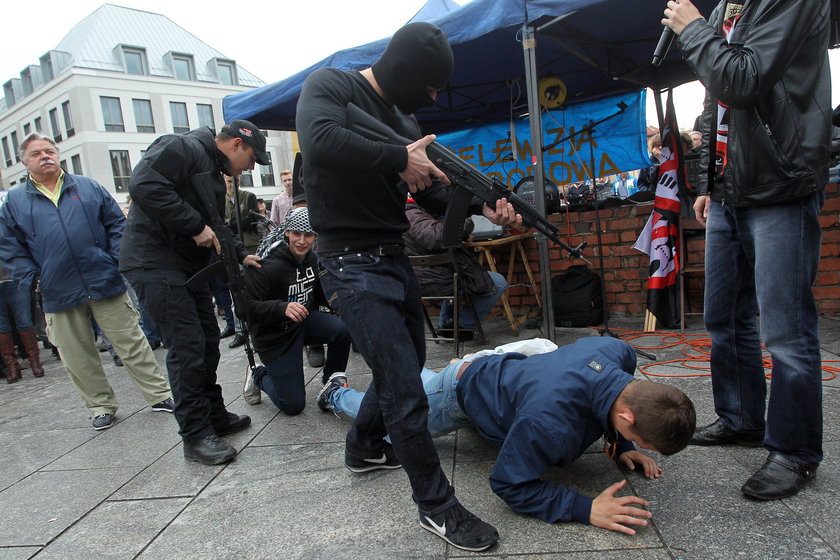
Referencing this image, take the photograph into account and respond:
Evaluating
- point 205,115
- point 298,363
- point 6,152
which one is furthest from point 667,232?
point 6,152

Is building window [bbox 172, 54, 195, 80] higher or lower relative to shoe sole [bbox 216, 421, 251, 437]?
higher

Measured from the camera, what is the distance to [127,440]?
3.19 meters

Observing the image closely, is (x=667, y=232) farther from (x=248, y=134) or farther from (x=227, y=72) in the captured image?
(x=227, y=72)

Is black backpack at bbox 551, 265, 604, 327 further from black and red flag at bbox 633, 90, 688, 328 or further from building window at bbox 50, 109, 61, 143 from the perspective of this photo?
building window at bbox 50, 109, 61, 143

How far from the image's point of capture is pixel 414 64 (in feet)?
5.82

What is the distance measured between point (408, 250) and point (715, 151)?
9.43 ft

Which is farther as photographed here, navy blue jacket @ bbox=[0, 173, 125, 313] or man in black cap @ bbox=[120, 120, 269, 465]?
navy blue jacket @ bbox=[0, 173, 125, 313]

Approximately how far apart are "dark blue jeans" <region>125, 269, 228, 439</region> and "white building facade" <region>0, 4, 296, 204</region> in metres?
30.2

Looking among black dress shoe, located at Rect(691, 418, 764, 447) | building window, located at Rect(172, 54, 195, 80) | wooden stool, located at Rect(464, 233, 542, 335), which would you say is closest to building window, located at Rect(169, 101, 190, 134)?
building window, located at Rect(172, 54, 195, 80)

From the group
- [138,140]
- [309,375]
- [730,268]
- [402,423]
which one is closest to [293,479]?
[402,423]

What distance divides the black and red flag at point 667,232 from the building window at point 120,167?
3195 cm

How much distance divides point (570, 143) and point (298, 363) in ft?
16.4

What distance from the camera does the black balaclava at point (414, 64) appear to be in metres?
1.75

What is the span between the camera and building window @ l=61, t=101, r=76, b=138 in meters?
29.9
